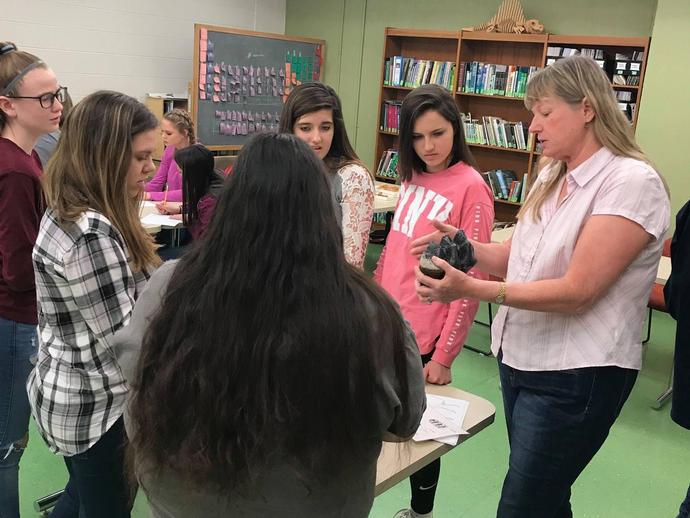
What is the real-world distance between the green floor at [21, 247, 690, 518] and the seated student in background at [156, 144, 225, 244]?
1268 mm

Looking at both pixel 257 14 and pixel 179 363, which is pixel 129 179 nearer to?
pixel 179 363

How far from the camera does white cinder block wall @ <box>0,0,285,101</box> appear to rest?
5.72 meters

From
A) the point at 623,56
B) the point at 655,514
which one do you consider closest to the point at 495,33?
the point at 623,56

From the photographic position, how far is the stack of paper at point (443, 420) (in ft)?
5.13

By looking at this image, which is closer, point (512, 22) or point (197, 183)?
point (197, 183)

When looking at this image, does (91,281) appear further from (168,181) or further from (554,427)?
(168,181)

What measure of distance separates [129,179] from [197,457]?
83cm

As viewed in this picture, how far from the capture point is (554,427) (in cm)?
156

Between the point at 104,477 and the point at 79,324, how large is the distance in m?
0.40

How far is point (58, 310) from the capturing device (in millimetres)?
1430

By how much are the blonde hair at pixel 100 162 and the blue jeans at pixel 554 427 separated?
3.35 feet

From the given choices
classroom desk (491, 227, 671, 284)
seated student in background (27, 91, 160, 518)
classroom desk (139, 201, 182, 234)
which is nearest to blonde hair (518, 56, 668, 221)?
seated student in background (27, 91, 160, 518)

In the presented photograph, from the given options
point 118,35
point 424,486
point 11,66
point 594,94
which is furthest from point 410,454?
point 118,35

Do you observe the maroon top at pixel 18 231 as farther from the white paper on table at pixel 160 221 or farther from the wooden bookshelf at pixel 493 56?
the wooden bookshelf at pixel 493 56
